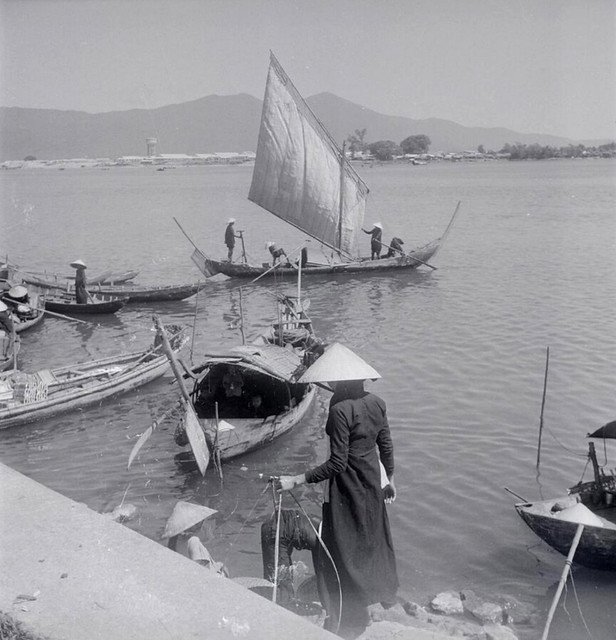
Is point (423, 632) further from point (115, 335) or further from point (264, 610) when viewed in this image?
point (115, 335)

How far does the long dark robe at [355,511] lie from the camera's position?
4.21 meters

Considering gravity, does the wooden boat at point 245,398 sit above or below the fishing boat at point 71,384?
above

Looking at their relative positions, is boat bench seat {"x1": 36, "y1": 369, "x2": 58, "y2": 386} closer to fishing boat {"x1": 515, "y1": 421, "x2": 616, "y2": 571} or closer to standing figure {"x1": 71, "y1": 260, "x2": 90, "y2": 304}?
standing figure {"x1": 71, "y1": 260, "x2": 90, "y2": 304}

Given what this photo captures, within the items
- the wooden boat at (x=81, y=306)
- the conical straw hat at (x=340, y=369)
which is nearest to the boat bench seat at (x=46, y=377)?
the wooden boat at (x=81, y=306)

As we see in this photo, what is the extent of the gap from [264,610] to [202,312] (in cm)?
1778

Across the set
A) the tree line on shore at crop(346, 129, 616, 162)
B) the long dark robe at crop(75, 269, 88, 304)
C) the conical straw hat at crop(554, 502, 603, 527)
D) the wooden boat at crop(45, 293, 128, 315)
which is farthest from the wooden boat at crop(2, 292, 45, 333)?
the tree line on shore at crop(346, 129, 616, 162)

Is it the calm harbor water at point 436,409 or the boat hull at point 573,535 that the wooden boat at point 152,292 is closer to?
the calm harbor water at point 436,409

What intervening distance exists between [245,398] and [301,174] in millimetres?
13287

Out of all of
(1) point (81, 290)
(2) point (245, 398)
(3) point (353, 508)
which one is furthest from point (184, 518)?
(1) point (81, 290)

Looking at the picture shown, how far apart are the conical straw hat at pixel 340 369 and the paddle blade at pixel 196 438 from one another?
384cm

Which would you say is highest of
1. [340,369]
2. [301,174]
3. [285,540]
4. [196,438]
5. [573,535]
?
[301,174]

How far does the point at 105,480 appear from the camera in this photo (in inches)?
364

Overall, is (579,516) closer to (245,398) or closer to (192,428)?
(192,428)

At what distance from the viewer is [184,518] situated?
18.9 feet
